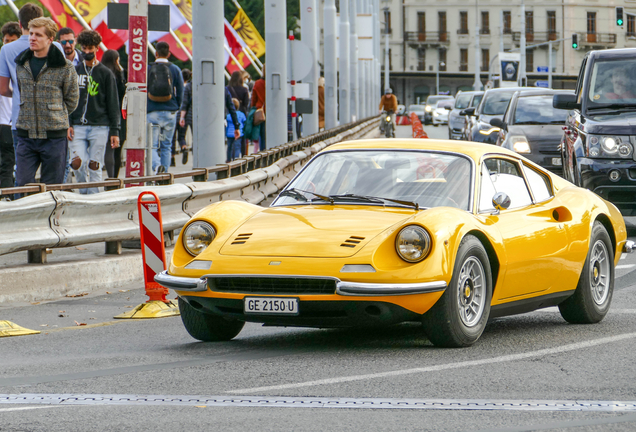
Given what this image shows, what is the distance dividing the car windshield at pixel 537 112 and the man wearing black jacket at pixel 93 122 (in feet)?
29.1

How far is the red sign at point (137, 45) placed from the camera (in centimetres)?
1137

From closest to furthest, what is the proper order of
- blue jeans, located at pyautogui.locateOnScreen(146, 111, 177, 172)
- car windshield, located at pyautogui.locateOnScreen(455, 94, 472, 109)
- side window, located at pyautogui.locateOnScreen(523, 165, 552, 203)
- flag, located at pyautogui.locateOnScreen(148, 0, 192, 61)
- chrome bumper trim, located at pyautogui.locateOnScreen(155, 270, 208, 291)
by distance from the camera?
chrome bumper trim, located at pyautogui.locateOnScreen(155, 270, 208, 291) → side window, located at pyautogui.locateOnScreen(523, 165, 552, 203) → blue jeans, located at pyautogui.locateOnScreen(146, 111, 177, 172) → flag, located at pyautogui.locateOnScreen(148, 0, 192, 61) → car windshield, located at pyautogui.locateOnScreen(455, 94, 472, 109)

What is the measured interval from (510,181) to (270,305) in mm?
2215

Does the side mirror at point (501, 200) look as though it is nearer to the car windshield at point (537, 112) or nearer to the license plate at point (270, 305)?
the license plate at point (270, 305)

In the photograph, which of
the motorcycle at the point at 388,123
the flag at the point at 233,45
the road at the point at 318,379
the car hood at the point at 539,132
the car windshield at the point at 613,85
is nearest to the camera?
the road at the point at 318,379

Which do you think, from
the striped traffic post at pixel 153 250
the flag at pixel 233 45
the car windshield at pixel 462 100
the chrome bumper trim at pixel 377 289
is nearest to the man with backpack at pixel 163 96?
the striped traffic post at pixel 153 250

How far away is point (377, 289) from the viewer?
6.34 m

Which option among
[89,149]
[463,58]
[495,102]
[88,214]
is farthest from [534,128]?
[463,58]

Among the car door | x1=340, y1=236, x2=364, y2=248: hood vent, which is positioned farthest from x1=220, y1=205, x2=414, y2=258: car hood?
the car door

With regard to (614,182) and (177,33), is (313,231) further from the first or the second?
(177,33)

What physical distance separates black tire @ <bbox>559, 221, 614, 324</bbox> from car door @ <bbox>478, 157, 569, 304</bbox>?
357 mm

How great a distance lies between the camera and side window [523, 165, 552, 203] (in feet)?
26.3

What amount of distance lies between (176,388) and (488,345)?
7.12ft

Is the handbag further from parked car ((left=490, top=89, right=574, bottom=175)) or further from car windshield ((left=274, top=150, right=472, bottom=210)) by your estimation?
car windshield ((left=274, top=150, right=472, bottom=210))
